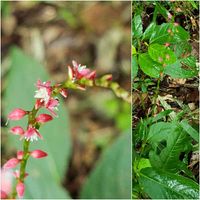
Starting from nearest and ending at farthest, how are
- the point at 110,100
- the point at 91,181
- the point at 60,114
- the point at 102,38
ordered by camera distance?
the point at 91,181
the point at 60,114
the point at 110,100
the point at 102,38

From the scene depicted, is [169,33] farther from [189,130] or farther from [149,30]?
[189,130]

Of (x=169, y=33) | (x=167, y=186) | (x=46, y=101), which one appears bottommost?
(x=167, y=186)

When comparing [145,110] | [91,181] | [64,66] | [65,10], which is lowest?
[91,181]

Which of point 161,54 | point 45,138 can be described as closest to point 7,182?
point 45,138

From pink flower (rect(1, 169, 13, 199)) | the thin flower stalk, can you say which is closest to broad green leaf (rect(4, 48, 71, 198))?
pink flower (rect(1, 169, 13, 199))

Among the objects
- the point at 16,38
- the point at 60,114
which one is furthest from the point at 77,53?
the point at 60,114

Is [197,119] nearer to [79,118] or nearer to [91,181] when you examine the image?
[91,181]
